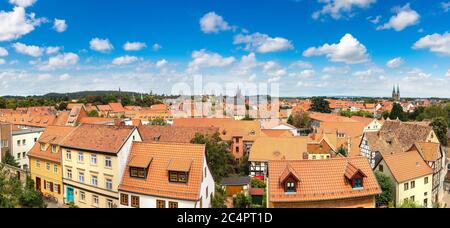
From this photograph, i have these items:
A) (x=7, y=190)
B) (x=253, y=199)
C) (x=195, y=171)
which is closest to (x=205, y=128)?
(x=253, y=199)

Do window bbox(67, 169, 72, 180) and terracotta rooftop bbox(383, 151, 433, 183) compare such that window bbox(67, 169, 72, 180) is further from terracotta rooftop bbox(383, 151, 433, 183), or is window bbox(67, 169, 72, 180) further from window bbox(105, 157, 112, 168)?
terracotta rooftop bbox(383, 151, 433, 183)

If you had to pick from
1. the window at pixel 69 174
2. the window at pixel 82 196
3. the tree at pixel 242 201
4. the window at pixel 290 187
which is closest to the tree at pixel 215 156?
the tree at pixel 242 201

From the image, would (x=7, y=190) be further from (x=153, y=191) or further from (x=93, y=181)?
(x=93, y=181)

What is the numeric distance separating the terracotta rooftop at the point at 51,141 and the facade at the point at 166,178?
6.16m

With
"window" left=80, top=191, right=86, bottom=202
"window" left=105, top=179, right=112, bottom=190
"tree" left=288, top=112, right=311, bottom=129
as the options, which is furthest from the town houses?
"tree" left=288, top=112, right=311, bottom=129

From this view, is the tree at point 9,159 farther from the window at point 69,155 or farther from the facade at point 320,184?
the facade at point 320,184

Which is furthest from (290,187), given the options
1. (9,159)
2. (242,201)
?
(9,159)

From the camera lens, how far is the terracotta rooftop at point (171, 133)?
86.9ft

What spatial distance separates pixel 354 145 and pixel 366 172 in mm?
16110

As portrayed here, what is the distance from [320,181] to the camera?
41.8 ft

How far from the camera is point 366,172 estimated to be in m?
13.6

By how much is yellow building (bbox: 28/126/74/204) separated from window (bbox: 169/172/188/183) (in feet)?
26.0

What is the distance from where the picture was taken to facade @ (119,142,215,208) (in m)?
13.0
